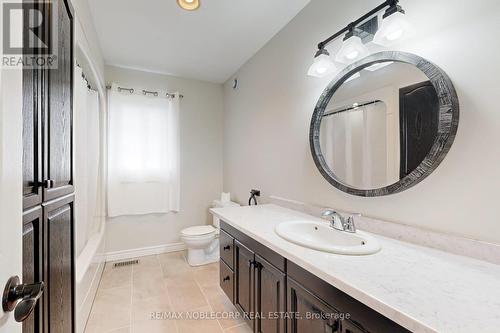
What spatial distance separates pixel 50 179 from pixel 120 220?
7.60 ft

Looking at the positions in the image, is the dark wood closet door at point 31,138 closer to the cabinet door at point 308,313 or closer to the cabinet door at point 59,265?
the cabinet door at point 59,265

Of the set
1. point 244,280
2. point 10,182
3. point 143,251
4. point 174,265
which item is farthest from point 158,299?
point 10,182

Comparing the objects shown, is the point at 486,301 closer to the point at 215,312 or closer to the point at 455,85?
the point at 455,85

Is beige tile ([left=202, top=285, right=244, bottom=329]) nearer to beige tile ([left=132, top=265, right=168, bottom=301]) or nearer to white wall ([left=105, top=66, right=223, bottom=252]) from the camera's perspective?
beige tile ([left=132, top=265, right=168, bottom=301])

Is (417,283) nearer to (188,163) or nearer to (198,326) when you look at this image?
(198,326)

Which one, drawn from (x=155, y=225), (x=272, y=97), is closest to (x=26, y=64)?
(x=272, y=97)

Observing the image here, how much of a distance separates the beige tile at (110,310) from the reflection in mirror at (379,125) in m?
2.03

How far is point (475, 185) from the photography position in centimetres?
97

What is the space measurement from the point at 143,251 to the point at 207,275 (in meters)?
1.11

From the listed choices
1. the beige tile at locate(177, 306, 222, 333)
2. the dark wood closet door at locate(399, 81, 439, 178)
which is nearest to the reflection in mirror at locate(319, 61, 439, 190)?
the dark wood closet door at locate(399, 81, 439, 178)

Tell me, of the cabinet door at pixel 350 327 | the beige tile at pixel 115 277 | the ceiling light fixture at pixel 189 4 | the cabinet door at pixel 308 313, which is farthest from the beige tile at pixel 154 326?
the ceiling light fixture at pixel 189 4

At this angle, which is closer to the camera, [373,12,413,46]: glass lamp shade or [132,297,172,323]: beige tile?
[373,12,413,46]: glass lamp shade

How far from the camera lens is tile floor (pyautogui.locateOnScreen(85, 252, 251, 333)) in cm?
173

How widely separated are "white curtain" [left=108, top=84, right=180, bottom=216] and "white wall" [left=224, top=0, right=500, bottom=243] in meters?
1.51
